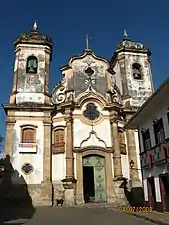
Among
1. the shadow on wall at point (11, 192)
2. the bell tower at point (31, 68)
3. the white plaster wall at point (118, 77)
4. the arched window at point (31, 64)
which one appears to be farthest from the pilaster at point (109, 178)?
the arched window at point (31, 64)

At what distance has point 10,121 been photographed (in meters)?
20.7

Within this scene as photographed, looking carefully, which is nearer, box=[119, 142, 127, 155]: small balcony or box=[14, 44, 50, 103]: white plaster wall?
box=[119, 142, 127, 155]: small balcony

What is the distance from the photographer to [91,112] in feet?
72.4

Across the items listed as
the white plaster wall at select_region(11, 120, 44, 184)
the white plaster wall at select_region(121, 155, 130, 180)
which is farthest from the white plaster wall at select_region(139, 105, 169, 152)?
the white plaster wall at select_region(11, 120, 44, 184)

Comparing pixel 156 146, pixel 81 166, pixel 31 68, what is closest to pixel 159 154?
pixel 156 146

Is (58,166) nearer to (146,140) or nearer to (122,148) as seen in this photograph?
(122,148)

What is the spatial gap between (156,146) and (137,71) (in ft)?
44.2

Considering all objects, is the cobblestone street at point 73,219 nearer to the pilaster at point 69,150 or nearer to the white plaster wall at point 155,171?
the white plaster wall at point 155,171

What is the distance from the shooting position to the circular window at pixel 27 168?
1969cm

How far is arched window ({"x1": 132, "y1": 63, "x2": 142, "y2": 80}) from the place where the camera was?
83.7 ft

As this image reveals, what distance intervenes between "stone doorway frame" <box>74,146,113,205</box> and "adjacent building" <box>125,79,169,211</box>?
479 centimetres

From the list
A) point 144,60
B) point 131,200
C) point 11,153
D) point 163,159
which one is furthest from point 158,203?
point 144,60

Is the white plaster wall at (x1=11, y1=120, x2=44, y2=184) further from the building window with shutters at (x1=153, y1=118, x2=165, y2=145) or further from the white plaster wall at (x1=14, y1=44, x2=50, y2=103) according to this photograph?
the building window with shutters at (x1=153, y1=118, x2=165, y2=145)

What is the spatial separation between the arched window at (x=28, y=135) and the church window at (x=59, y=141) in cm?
166
